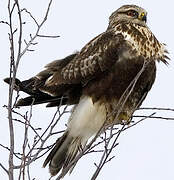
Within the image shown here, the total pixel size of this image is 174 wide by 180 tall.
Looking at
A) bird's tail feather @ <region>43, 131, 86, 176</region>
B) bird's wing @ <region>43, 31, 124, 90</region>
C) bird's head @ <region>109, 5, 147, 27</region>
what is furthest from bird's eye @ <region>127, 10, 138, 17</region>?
bird's tail feather @ <region>43, 131, 86, 176</region>

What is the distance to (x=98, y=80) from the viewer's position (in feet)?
18.4

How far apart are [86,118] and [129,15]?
1316 mm

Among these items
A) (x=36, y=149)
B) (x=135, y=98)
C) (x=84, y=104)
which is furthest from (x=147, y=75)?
(x=36, y=149)

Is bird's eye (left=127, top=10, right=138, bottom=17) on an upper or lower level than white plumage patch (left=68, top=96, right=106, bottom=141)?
upper

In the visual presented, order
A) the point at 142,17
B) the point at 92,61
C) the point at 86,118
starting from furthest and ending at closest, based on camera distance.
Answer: the point at 142,17 → the point at 86,118 → the point at 92,61

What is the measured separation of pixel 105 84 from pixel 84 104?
1.18 ft

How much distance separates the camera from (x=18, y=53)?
403 centimetres

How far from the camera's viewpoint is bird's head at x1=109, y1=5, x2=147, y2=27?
6.03m

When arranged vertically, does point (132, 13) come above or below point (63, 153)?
above

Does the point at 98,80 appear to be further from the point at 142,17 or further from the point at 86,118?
A: the point at 142,17

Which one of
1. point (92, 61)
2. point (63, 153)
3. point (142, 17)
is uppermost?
point (142, 17)

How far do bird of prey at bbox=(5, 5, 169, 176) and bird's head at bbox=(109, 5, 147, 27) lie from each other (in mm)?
11

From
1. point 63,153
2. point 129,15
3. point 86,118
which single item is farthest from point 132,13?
point 63,153

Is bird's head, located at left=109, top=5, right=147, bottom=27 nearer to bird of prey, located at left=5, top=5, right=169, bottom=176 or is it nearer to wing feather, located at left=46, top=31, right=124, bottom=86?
bird of prey, located at left=5, top=5, right=169, bottom=176
